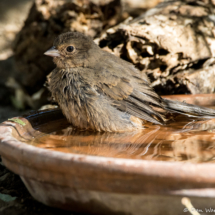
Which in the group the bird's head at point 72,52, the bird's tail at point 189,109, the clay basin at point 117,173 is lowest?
the bird's tail at point 189,109

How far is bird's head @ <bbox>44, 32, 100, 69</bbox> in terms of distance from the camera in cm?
364

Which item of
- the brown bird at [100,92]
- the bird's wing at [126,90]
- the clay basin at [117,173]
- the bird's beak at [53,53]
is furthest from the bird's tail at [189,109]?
the bird's beak at [53,53]

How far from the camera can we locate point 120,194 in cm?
199

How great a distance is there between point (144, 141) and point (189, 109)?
1.10 meters

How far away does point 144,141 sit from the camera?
3051 millimetres

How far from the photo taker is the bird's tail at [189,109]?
3.77 meters

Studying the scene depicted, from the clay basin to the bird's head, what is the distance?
110cm

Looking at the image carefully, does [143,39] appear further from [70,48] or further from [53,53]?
[53,53]

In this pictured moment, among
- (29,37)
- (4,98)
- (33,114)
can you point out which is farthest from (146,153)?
(4,98)

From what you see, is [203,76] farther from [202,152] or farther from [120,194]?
[120,194]

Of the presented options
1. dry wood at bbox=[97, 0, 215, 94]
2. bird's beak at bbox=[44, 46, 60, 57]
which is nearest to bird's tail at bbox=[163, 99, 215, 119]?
dry wood at bbox=[97, 0, 215, 94]

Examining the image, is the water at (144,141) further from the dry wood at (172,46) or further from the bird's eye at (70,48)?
the dry wood at (172,46)

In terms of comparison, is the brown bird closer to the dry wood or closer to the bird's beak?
the bird's beak

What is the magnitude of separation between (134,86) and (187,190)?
196 centimetres
